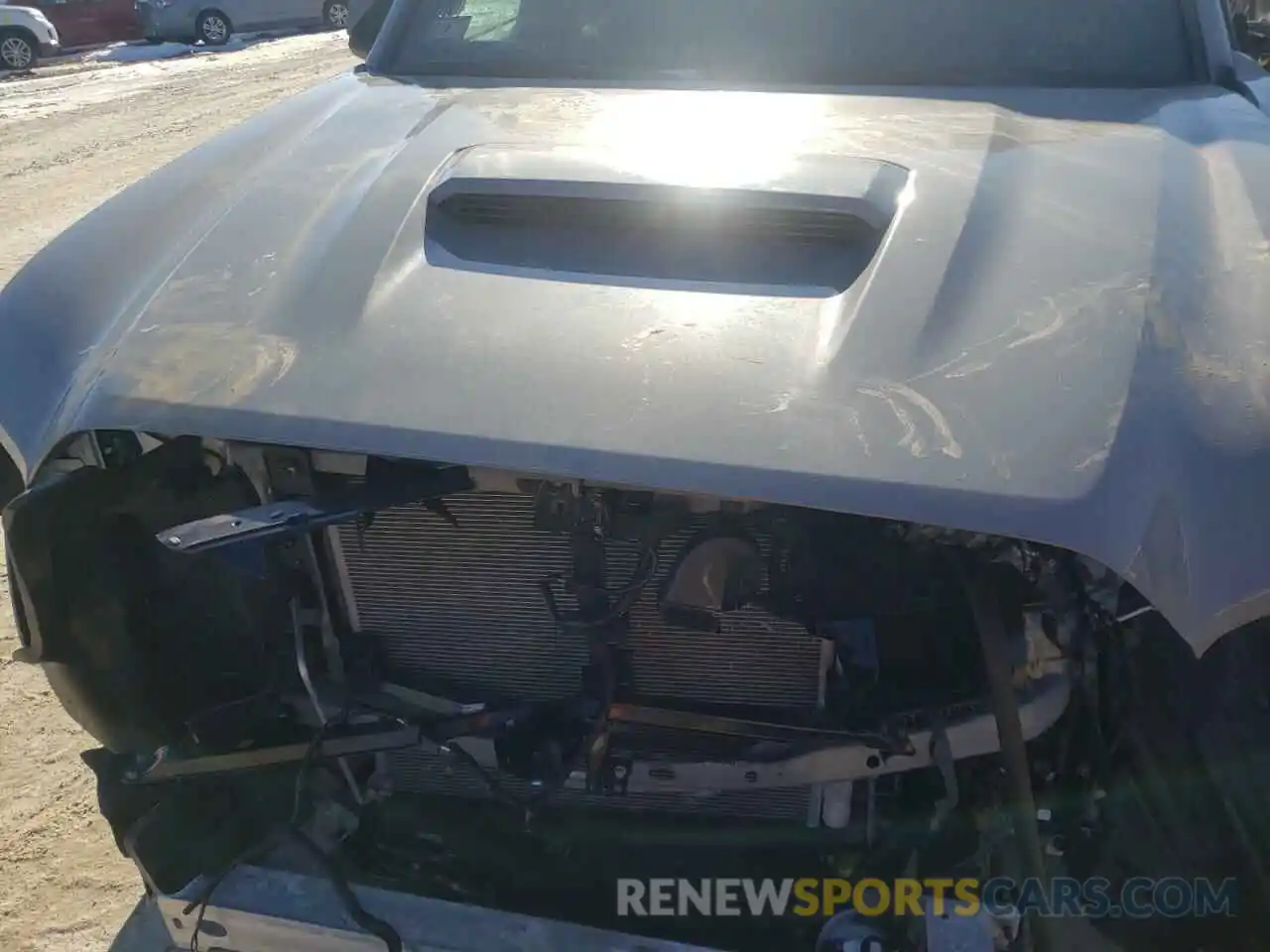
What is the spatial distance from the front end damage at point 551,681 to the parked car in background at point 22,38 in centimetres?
1453

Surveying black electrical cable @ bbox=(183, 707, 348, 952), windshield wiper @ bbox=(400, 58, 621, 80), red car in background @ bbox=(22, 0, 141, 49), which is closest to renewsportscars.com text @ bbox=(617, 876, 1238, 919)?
black electrical cable @ bbox=(183, 707, 348, 952)

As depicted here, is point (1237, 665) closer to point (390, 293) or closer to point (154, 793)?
point (390, 293)

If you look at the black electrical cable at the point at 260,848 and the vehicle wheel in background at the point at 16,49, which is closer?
the black electrical cable at the point at 260,848

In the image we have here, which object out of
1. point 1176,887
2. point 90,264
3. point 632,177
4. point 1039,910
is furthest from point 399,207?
point 1176,887

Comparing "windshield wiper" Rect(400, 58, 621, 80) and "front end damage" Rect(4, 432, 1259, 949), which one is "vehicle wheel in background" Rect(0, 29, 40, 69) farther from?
"front end damage" Rect(4, 432, 1259, 949)

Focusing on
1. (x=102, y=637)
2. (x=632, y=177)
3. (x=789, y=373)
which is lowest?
(x=102, y=637)

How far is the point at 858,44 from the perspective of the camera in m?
2.57

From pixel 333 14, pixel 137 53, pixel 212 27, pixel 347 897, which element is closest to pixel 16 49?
pixel 137 53

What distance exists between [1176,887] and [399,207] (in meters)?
1.67

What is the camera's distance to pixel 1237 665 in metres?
1.85

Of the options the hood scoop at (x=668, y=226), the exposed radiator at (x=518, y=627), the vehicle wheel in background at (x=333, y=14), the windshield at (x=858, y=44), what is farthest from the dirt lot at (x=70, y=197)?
the windshield at (x=858, y=44)

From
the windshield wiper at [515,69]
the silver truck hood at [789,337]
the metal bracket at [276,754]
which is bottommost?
the metal bracket at [276,754]

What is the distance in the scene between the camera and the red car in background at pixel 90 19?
1563 centimetres

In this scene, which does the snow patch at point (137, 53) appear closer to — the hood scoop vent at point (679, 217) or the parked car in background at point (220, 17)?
the parked car in background at point (220, 17)
